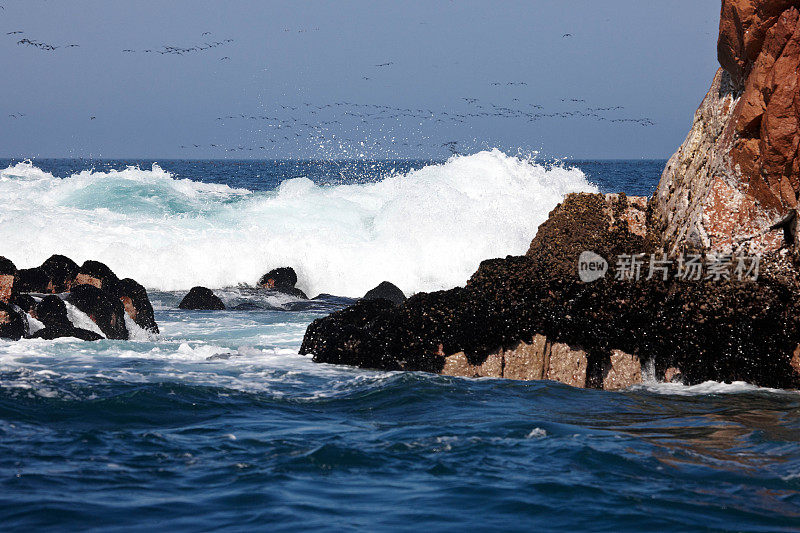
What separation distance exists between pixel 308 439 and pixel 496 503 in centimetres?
185

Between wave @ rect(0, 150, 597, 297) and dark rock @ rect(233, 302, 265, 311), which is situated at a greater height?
wave @ rect(0, 150, 597, 297)

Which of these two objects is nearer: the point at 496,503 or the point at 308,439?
the point at 496,503

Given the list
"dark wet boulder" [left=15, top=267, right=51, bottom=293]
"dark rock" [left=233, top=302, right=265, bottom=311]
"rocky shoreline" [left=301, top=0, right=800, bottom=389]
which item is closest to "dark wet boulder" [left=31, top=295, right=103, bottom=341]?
"dark wet boulder" [left=15, top=267, right=51, bottom=293]

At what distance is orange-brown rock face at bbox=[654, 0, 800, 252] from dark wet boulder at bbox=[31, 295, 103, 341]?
7552 mm

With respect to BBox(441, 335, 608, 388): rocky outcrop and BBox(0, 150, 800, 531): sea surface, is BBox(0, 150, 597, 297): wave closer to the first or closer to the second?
BBox(0, 150, 800, 531): sea surface

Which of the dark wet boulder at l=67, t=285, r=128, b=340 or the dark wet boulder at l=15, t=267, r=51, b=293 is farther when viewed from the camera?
the dark wet boulder at l=15, t=267, r=51, b=293

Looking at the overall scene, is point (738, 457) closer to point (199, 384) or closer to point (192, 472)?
point (192, 472)

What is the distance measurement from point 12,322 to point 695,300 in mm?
8505

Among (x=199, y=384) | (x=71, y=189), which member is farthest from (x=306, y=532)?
(x=71, y=189)

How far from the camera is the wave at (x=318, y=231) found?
18875 millimetres

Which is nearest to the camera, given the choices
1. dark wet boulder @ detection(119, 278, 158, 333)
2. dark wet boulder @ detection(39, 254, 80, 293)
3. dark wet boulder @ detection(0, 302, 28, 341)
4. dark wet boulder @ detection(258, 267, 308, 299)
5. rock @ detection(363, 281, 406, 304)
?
dark wet boulder @ detection(0, 302, 28, 341)

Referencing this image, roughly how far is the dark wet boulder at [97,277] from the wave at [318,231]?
5.37 meters

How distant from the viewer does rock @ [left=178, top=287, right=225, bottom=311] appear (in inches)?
572

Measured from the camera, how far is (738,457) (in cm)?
574
